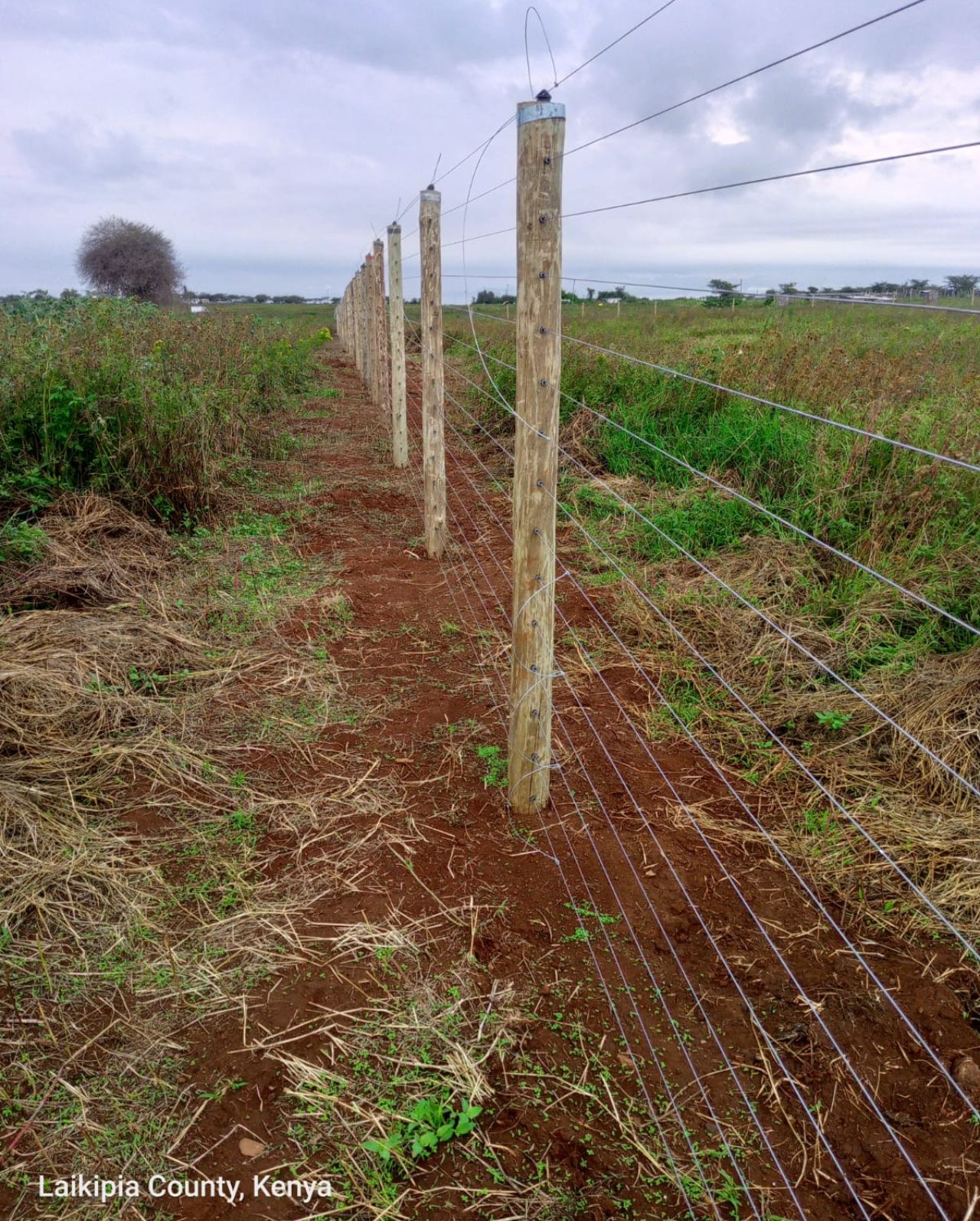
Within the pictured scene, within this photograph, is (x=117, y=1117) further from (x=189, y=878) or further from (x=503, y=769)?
(x=503, y=769)

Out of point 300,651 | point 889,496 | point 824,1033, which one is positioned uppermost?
point 889,496

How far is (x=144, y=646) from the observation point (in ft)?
12.8

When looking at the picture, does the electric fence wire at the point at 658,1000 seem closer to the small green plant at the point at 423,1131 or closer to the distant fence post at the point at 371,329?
the small green plant at the point at 423,1131

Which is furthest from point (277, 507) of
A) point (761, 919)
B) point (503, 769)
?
point (761, 919)

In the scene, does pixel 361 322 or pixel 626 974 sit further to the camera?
pixel 361 322

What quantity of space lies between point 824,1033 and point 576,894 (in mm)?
799

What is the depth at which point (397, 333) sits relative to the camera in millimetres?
7680

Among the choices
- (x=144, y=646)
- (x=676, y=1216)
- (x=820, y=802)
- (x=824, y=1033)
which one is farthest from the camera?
(x=144, y=646)

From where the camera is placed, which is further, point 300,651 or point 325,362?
point 325,362

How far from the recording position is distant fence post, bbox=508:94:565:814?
228 cm

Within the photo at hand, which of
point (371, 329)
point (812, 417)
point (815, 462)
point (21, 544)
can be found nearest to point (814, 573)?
point (815, 462)

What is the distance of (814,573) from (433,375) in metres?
2.78

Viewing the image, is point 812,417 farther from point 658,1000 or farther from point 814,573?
point 814,573

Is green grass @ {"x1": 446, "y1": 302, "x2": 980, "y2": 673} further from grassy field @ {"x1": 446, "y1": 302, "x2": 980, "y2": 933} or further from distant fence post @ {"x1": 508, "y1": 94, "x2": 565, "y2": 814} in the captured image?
distant fence post @ {"x1": 508, "y1": 94, "x2": 565, "y2": 814}
